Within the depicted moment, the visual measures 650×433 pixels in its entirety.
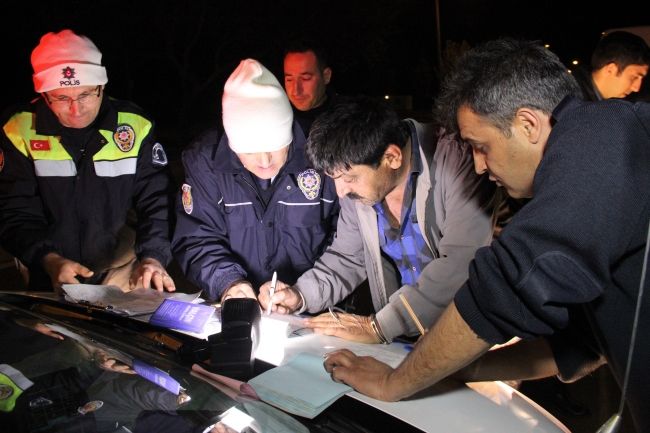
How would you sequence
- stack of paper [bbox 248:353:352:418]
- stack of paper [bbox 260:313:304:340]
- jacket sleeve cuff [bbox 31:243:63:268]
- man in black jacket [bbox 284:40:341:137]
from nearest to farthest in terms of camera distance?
stack of paper [bbox 248:353:352:418], stack of paper [bbox 260:313:304:340], jacket sleeve cuff [bbox 31:243:63:268], man in black jacket [bbox 284:40:341:137]

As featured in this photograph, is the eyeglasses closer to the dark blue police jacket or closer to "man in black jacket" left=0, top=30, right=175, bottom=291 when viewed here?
"man in black jacket" left=0, top=30, right=175, bottom=291

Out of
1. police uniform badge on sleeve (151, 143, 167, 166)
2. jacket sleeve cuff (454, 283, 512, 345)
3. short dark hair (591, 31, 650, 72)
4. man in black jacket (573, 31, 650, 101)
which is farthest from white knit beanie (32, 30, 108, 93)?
short dark hair (591, 31, 650, 72)

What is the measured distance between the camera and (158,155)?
3049 millimetres

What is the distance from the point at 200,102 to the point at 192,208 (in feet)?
71.6

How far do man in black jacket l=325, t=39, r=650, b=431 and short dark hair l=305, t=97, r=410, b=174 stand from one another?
65 cm

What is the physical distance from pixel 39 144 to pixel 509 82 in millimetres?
2365

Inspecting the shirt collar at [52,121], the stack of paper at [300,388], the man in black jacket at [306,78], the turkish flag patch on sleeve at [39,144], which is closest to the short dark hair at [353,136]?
the stack of paper at [300,388]

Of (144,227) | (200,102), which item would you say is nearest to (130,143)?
(144,227)

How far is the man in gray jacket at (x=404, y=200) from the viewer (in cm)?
217

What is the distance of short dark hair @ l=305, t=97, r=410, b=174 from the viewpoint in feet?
7.16

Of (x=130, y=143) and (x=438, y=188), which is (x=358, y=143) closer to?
(x=438, y=188)

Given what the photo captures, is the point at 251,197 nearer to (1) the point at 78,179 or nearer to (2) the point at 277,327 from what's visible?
(2) the point at 277,327

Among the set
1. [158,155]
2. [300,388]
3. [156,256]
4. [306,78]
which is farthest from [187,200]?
[306,78]

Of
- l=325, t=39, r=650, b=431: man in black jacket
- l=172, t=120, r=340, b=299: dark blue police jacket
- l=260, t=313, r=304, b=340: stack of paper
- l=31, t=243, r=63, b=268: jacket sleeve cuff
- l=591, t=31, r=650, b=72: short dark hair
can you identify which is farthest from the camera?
l=591, t=31, r=650, b=72: short dark hair
